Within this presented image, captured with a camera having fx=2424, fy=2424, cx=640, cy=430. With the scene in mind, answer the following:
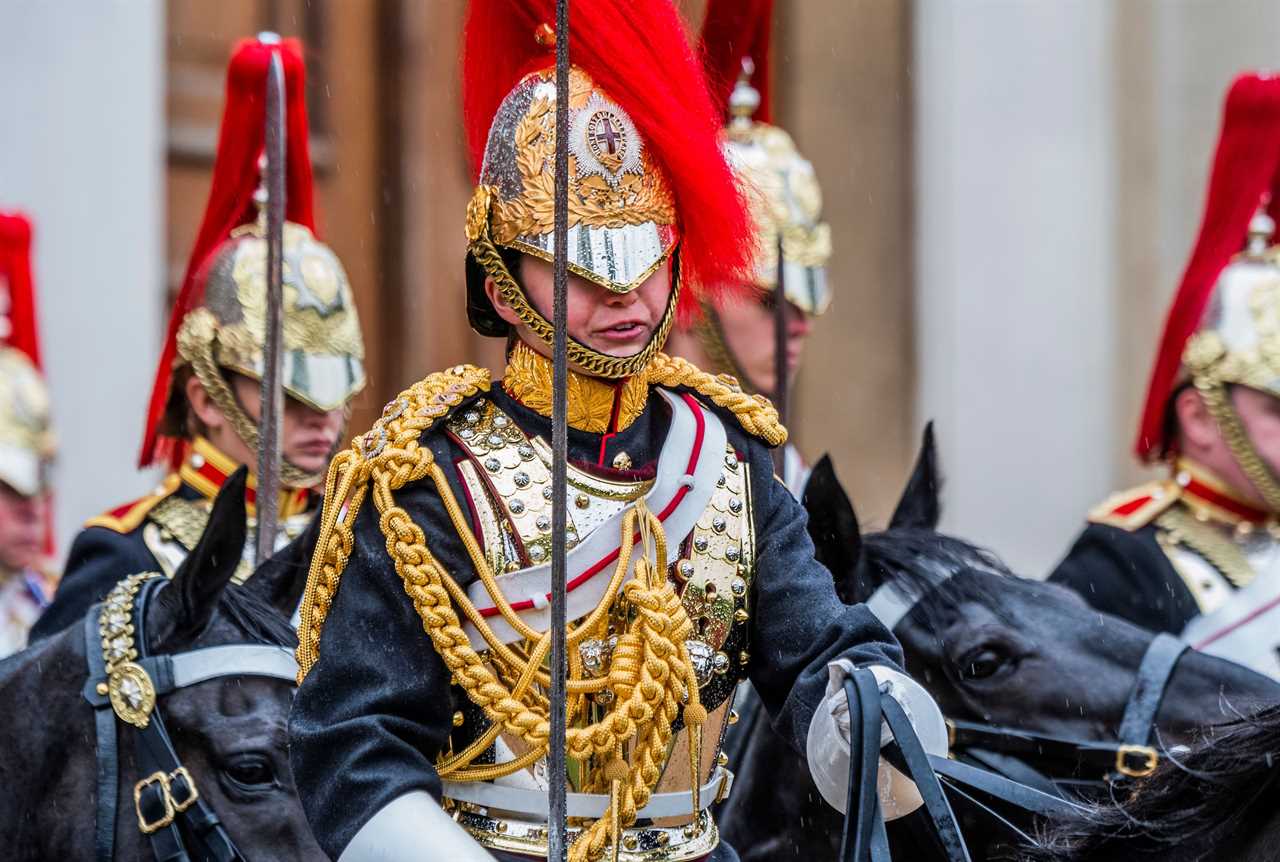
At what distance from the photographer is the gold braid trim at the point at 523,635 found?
9.36 ft

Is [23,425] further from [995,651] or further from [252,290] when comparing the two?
[995,651]

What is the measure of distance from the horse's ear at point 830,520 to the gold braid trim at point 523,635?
0.96 metres

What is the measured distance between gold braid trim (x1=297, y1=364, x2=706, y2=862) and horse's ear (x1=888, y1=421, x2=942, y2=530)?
1485 millimetres

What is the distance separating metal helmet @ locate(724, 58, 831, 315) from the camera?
5.56m

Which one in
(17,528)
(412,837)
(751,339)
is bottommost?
(17,528)

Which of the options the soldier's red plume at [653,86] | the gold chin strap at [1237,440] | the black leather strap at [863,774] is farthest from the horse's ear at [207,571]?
the gold chin strap at [1237,440]

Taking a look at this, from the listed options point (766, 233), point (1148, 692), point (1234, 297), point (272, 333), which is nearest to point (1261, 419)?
point (1234, 297)

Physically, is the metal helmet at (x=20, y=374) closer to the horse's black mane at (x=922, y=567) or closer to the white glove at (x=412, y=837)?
the horse's black mane at (x=922, y=567)

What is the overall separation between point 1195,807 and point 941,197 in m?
7.26

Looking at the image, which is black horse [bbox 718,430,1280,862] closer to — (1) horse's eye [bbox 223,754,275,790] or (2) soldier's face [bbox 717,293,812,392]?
(1) horse's eye [bbox 223,754,275,790]

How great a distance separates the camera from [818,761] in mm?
2879

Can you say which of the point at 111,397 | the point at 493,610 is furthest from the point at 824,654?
the point at 111,397

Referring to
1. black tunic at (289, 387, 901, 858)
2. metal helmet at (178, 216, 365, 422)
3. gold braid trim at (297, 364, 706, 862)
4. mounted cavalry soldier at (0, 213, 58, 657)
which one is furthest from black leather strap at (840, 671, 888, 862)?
mounted cavalry soldier at (0, 213, 58, 657)

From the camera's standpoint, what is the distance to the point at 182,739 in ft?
11.7
